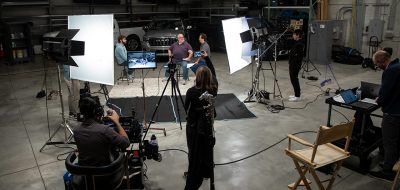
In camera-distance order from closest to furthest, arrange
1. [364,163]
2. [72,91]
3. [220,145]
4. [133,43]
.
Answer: [364,163]
[220,145]
[72,91]
[133,43]

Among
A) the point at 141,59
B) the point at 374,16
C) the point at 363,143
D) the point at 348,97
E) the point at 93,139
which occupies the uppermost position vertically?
the point at 374,16

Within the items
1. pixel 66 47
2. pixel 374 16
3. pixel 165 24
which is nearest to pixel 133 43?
pixel 165 24

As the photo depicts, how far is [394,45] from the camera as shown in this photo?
463 inches

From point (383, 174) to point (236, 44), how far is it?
3.80 m

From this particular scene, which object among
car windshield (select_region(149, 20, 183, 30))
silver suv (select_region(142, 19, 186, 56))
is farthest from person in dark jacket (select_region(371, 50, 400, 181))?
car windshield (select_region(149, 20, 183, 30))

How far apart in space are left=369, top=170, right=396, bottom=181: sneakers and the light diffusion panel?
3901 mm

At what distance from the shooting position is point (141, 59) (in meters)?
5.90

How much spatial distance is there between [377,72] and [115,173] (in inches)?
398

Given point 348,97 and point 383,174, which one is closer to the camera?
point 383,174

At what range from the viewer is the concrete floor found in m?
4.39

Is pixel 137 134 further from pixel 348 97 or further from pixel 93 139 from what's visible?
pixel 348 97

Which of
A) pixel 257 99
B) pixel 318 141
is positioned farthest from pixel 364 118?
pixel 257 99

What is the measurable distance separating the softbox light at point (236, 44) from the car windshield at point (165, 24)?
6.77m

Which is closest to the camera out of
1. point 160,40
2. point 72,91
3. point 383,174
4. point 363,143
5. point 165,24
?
point 383,174
